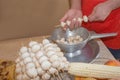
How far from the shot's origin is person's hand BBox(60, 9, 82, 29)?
3.54ft

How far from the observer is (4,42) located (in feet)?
4.83

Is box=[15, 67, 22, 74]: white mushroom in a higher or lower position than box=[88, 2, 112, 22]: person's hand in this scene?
lower

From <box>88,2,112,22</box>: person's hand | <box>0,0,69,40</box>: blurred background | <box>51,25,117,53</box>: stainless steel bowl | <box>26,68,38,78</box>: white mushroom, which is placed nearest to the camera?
<box>26,68,38,78</box>: white mushroom

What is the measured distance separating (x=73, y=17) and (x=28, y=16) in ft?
1.44

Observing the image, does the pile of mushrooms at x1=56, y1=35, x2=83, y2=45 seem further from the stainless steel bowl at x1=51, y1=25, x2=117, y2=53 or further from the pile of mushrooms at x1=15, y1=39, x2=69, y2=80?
the pile of mushrooms at x1=15, y1=39, x2=69, y2=80

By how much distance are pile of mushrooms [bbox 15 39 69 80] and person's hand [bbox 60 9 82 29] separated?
34cm

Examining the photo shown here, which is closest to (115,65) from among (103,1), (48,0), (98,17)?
(98,17)

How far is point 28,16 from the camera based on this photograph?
1506 millimetres

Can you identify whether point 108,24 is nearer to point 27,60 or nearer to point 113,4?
point 113,4

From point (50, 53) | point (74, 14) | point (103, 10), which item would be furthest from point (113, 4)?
point (50, 53)

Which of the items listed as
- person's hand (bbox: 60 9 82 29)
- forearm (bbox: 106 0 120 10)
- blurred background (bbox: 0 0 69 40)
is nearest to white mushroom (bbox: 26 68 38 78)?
person's hand (bbox: 60 9 82 29)

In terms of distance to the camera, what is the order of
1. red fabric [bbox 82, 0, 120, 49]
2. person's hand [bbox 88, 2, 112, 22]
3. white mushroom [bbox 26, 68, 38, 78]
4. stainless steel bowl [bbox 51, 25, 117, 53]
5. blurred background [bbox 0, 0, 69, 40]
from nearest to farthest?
white mushroom [bbox 26, 68, 38, 78] → stainless steel bowl [bbox 51, 25, 117, 53] → person's hand [bbox 88, 2, 112, 22] → red fabric [bbox 82, 0, 120, 49] → blurred background [bbox 0, 0, 69, 40]

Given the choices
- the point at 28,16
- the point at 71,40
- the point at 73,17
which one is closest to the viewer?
the point at 71,40

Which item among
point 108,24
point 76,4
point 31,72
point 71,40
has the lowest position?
point 31,72
